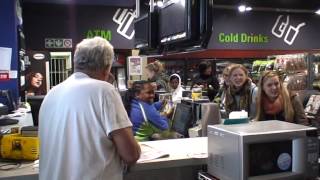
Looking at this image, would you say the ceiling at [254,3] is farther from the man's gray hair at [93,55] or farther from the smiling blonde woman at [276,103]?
the man's gray hair at [93,55]

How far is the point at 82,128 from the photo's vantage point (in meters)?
2.03

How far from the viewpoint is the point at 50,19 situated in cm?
1005

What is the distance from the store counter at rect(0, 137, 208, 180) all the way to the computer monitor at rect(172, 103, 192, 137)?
564 millimetres

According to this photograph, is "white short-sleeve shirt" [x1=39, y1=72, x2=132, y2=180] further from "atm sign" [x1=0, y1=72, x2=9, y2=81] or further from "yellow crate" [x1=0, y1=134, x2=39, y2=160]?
"atm sign" [x1=0, y1=72, x2=9, y2=81]

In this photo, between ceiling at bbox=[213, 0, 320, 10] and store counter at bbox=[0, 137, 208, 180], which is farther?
ceiling at bbox=[213, 0, 320, 10]

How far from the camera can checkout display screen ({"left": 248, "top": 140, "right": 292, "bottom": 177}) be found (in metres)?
1.99

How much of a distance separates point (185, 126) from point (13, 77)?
14.5 feet

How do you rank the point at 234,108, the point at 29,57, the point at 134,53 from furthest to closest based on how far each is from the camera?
the point at 134,53 < the point at 29,57 < the point at 234,108

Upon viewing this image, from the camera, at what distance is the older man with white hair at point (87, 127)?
2.00 m

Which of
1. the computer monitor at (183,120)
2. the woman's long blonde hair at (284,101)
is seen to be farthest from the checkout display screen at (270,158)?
the woman's long blonde hair at (284,101)

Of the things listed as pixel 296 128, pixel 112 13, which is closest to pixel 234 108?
pixel 296 128

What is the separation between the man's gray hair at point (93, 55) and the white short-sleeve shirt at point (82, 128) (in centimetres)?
6

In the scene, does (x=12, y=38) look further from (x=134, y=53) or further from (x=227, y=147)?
(x=227, y=147)

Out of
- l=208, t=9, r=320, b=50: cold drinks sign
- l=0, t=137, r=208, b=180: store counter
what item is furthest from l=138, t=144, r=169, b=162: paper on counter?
l=208, t=9, r=320, b=50: cold drinks sign
